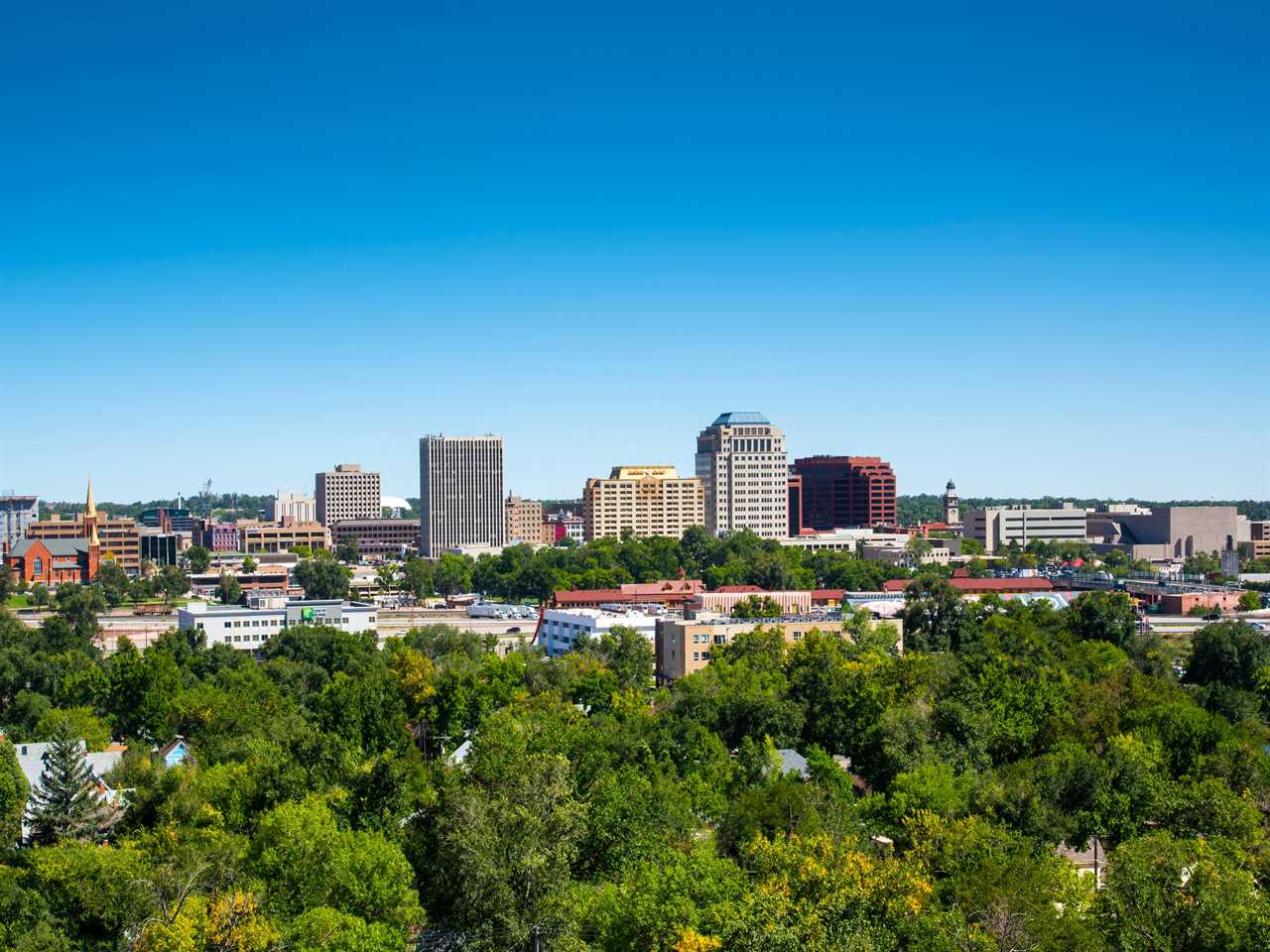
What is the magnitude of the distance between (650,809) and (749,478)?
153133 mm

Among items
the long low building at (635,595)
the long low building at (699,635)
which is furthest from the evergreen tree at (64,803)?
the long low building at (635,595)

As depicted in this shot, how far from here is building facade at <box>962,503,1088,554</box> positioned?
194500mm

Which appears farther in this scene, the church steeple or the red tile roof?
the church steeple

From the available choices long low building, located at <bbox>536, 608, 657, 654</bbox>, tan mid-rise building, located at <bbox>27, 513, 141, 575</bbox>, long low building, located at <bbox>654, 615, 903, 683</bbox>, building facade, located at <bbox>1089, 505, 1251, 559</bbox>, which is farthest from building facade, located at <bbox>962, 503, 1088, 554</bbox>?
long low building, located at <bbox>654, 615, 903, 683</bbox>

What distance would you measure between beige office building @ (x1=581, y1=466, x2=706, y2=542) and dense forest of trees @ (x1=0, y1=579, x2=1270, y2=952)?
120303mm

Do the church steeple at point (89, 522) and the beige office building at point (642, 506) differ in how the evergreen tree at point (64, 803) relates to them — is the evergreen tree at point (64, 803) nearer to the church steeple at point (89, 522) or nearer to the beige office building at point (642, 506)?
the church steeple at point (89, 522)

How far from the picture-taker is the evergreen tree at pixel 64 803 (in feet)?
130

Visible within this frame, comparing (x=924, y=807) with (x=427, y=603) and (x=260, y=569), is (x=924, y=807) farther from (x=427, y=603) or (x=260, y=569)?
(x=260, y=569)

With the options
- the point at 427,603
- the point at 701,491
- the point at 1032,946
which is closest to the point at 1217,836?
the point at 1032,946

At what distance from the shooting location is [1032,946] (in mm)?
28500

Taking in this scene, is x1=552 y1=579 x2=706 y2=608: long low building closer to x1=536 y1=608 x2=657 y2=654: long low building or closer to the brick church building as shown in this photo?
x1=536 y1=608 x2=657 y2=654: long low building

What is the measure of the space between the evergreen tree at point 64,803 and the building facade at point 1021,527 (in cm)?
16395

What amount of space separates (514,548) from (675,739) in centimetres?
10614

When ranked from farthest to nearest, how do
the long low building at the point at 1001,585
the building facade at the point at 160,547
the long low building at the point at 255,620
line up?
the building facade at the point at 160,547 → the long low building at the point at 1001,585 → the long low building at the point at 255,620
